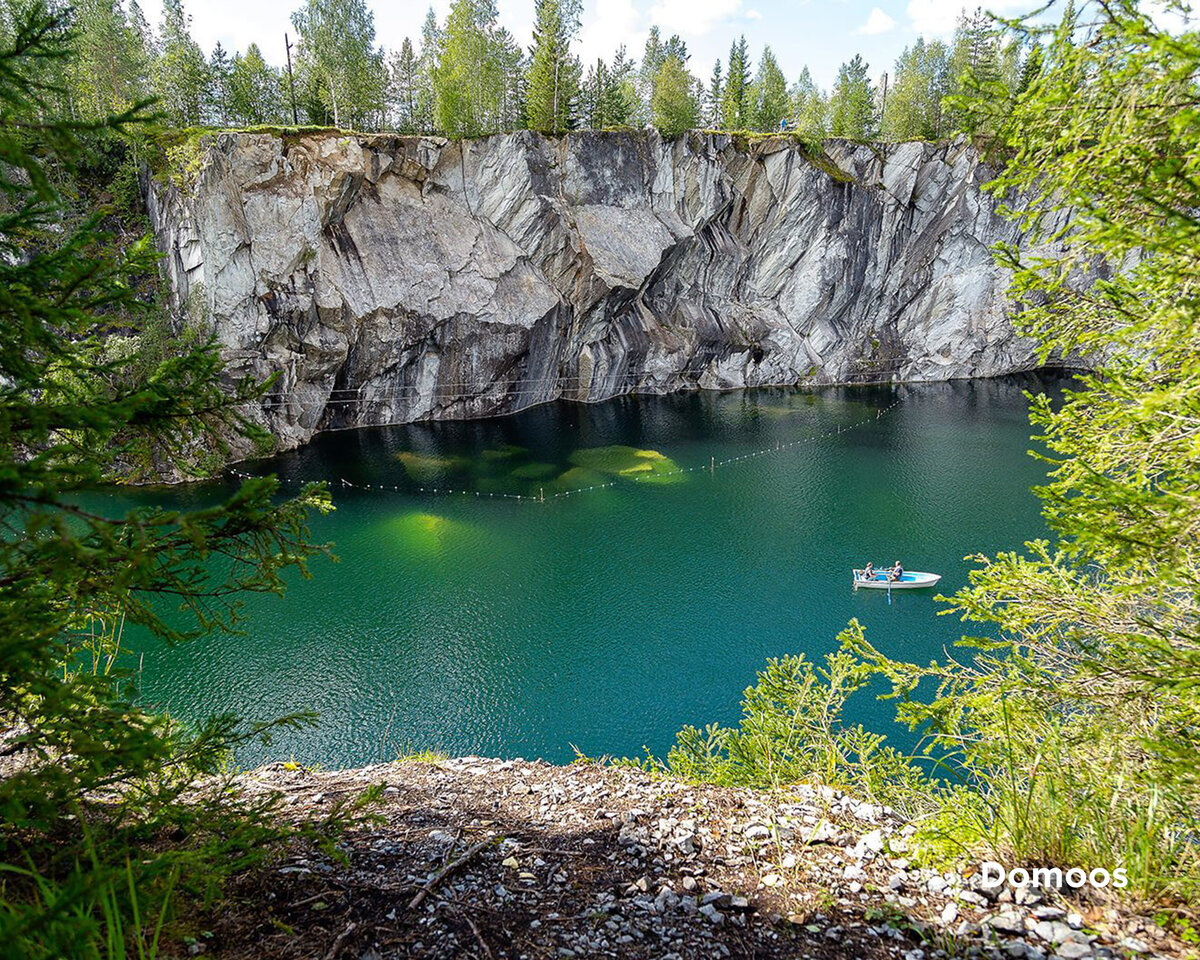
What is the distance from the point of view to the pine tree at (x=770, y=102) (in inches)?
2351

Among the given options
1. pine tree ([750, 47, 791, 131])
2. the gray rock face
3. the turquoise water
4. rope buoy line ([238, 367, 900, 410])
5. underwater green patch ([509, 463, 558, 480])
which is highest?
pine tree ([750, 47, 791, 131])

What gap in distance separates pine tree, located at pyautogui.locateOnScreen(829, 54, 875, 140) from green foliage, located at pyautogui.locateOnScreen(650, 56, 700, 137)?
15.4 metres

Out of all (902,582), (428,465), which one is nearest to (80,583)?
(902,582)

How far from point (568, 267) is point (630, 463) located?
17.9 m

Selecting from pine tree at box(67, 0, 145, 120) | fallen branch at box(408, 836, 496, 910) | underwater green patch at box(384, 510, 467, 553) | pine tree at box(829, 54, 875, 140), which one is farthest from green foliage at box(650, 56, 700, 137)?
fallen branch at box(408, 836, 496, 910)

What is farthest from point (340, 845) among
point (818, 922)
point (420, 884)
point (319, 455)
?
point (319, 455)

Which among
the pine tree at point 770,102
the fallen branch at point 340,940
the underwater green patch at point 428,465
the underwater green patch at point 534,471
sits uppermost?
the pine tree at point 770,102

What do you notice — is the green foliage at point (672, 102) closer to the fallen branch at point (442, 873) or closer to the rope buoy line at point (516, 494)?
the rope buoy line at point (516, 494)

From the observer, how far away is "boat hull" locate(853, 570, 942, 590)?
72.4ft

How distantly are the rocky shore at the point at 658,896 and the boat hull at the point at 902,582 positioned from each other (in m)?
17.0

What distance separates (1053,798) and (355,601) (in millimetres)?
21363

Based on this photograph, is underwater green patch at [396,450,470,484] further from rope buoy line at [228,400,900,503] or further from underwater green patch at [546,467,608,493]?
underwater green patch at [546,467,608,493]

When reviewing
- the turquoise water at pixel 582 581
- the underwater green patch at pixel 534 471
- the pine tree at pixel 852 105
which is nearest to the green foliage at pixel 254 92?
the turquoise water at pixel 582 581

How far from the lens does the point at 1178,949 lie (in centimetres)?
372
